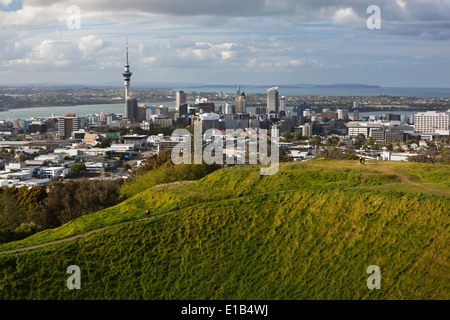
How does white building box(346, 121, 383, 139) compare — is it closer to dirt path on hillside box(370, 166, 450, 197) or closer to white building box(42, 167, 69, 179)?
white building box(42, 167, 69, 179)

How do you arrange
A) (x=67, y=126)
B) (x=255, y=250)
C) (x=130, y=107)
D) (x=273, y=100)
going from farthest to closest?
(x=273, y=100) → (x=130, y=107) → (x=67, y=126) → (x=255, y=250)

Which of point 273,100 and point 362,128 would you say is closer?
point 362,128

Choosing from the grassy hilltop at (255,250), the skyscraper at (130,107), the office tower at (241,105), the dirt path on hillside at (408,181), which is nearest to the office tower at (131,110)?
the skyscraper at (130,107)

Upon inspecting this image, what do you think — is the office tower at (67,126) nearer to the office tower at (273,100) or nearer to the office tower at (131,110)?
the office tower at (131,110)

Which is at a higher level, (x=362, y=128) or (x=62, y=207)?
(x=362, y=128)

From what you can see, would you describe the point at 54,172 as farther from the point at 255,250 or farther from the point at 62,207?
the point at 255,250

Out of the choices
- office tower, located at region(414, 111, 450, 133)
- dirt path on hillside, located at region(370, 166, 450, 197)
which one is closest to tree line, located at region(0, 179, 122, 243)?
dirt path on hillside, located at region(370, 166, 450, 197)

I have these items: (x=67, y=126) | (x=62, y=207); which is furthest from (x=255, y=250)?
(x=67, y=126)

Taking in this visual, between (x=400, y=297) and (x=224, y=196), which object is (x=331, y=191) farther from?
(x=400, y=297)

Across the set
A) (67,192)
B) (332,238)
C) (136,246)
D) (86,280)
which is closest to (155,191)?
(136,246)
